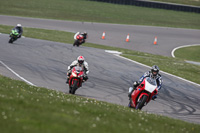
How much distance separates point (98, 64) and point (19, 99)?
13.4 meters

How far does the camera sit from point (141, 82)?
507 inches

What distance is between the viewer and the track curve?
48.4 ft

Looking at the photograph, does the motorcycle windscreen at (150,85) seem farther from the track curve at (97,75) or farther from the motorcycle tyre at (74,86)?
the motorcycle tyre at (74,86)

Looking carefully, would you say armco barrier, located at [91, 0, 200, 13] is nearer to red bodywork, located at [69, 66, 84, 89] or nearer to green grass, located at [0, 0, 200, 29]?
green grass, located at [0, 0, 200, 29]

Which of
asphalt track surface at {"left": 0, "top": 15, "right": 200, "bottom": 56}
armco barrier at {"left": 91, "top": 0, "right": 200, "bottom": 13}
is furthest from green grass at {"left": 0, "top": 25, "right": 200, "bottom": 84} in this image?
armco barrier at {"left": 91, "top": 0, "right": 200, "bottom": 13}

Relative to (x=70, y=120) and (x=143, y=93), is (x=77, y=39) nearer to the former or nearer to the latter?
(x=143, y=93)

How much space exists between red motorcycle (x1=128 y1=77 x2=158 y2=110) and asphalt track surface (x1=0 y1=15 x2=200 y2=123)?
123 centimetres

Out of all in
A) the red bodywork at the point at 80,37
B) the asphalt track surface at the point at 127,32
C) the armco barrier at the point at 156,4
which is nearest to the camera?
the red bodywork at the point at 80,37

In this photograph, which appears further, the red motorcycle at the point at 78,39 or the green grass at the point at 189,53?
the green grass at the point at 189,53

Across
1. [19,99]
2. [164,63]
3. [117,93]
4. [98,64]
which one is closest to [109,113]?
[19,99]

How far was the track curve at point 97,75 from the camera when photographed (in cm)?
1477

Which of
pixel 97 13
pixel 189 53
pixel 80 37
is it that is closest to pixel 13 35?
pixel 80 37

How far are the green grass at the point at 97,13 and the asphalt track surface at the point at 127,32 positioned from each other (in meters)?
3.26

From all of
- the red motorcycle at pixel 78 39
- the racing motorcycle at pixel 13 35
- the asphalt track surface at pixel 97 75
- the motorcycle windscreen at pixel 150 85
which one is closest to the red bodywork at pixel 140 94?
the motorcycle windscreen at pixel 150 85
